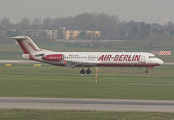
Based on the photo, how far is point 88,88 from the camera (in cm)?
4056

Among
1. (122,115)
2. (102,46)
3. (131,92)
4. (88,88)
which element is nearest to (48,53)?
(88,88)

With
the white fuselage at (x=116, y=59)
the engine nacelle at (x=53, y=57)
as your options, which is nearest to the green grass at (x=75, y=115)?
the white fuselage at (x=116, y=59)

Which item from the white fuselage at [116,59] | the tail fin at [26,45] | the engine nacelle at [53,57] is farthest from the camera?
the tail fin at [26,45]

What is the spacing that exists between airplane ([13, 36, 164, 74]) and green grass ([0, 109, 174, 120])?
110 ft

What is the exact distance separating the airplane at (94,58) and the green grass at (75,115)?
33.6m

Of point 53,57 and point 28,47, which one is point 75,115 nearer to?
point 53,57

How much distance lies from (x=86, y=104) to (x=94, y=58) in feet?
98.4

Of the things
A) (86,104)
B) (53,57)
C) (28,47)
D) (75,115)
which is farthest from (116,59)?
(75,115)

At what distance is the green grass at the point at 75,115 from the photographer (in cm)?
2273

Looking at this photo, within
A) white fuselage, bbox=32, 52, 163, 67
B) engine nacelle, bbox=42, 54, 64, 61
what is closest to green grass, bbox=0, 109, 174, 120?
white fuselage, bbox=32, 52, 163, 67

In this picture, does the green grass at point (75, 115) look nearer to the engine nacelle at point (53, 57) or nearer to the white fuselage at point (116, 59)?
the white fuselage at point (116, 59)

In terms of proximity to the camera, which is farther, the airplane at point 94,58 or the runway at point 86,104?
the airplane at point 94,58

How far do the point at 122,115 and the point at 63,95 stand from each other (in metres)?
11.8

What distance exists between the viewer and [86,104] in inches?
1139
